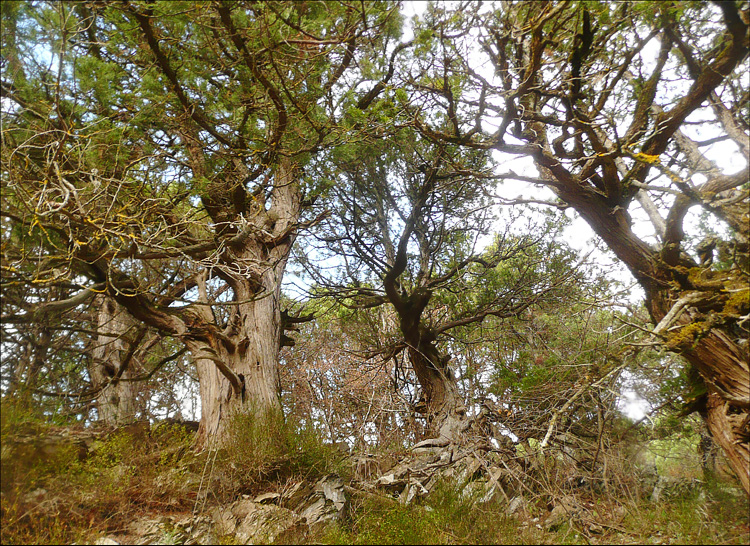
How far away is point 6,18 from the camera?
13.9ft

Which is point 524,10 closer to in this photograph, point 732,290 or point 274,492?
point 732,290

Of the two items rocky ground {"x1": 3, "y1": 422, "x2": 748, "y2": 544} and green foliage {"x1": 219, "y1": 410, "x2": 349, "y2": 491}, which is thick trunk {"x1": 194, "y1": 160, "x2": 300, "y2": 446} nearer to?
green foliage {"x1": 219, "y1": 410, "x2": 349, "y2": 491}

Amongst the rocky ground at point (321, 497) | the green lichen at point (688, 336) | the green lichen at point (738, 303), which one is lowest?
the rocky ground at point (321, 497)

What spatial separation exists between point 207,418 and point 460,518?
11.5 ft

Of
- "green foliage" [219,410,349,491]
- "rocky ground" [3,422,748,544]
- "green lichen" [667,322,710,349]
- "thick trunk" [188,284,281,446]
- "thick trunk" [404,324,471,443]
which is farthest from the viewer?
"thick trunk" [404,324,471,443]

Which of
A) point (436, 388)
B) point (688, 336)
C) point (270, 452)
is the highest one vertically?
point (436, 388)

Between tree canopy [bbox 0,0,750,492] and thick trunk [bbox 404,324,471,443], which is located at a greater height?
tree canopy [bbox 0,0,750,492]

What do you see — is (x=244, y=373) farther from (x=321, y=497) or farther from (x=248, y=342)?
(x=321, y=497)

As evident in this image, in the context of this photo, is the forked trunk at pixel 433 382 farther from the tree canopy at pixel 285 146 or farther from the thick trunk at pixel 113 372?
the thick trunk at pixel 113 372

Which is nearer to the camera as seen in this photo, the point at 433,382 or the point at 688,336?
the point at 688,336

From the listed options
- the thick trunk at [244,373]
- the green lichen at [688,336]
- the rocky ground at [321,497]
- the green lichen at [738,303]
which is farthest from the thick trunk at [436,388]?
the green lichen at [738,303]

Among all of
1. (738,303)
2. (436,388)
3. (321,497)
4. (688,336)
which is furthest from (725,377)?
(436,388)

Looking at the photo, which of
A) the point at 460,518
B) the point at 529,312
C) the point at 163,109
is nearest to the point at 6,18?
the point at 163,109

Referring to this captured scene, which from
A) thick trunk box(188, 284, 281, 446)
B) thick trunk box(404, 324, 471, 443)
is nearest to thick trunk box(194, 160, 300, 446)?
thick trunk box(188, 284, 281, 446)
